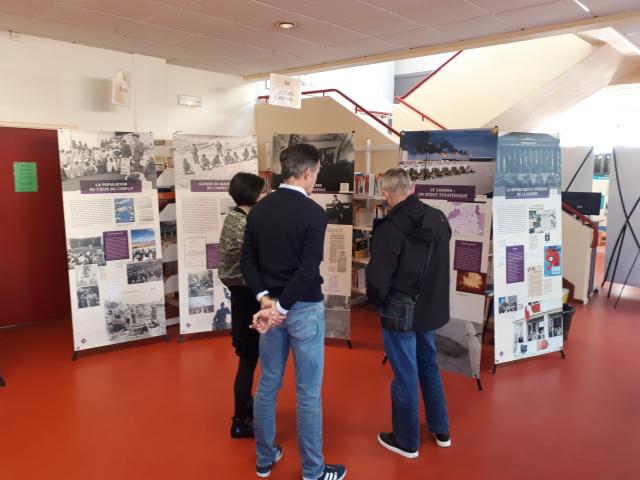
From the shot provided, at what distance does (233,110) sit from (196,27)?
86.6 inches

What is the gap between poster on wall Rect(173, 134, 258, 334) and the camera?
14.3 feet

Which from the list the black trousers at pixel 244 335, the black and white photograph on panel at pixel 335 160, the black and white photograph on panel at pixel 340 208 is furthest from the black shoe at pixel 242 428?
the black and white photograph on panel at pixel 335 160

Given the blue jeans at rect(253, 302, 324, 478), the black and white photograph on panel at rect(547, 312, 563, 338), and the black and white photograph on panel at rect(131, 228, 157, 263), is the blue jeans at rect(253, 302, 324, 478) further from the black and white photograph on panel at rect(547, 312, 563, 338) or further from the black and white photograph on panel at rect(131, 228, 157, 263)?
the black and white photograph on panel at rect(547, 312, 563, 338)

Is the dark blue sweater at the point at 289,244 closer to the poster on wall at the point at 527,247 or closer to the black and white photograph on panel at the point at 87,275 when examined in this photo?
the poster on wall at the point at 527,247

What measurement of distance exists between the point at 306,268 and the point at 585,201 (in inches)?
217

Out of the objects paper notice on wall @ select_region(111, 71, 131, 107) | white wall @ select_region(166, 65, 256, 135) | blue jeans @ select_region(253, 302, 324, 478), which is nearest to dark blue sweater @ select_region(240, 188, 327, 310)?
blue jeans @ select_region(253, 302, 324, 478)

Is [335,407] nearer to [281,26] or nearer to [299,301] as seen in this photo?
[299,301]

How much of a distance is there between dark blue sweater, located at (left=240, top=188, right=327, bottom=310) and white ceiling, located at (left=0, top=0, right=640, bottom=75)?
2.12 m

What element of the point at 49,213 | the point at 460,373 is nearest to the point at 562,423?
the point at 460,373

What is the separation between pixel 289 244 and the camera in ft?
6.91

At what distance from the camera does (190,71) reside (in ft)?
19.3

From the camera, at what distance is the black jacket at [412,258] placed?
2.43 metres

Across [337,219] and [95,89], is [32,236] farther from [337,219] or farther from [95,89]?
[337,219]

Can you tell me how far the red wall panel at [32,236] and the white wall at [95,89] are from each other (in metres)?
0.27
